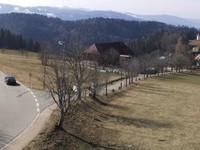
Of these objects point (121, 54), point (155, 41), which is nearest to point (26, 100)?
point (121, 54)

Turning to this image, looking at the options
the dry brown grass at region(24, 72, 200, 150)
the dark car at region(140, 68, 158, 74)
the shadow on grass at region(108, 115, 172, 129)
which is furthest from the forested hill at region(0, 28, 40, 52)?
the shadow on grass at region(108, 115, 172, 129)

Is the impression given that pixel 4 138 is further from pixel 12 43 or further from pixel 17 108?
pixel 12 43

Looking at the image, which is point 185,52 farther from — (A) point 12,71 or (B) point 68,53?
(B) point 68,53

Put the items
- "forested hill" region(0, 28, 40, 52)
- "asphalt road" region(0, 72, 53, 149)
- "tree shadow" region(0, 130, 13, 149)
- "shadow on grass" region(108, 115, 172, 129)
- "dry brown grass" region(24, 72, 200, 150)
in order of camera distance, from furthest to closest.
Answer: "forested hill" region(0, 28, 40, 52) → "shadow on grass" region(108, 115, 172, 129) → "asphalt road" region(0, 72, 53, 149) → "dry brown grass" region(24, 72, 200, 150) → "tree shadow" region(0, 130, 13, 149)

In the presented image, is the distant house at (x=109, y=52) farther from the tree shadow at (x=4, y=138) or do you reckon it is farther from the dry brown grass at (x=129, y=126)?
the tree shadow at (x=4, y=138)

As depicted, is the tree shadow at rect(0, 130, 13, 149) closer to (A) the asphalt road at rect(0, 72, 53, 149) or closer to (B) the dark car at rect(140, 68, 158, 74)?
(A) the asphalt road at rect(0, 72, 53, 149)

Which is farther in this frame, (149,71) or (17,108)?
(149,71)

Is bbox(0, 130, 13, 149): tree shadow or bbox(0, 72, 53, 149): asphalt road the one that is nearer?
bbox(0, 130, 13, 149): tree shadow

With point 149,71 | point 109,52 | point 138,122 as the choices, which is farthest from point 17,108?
point 109,52
